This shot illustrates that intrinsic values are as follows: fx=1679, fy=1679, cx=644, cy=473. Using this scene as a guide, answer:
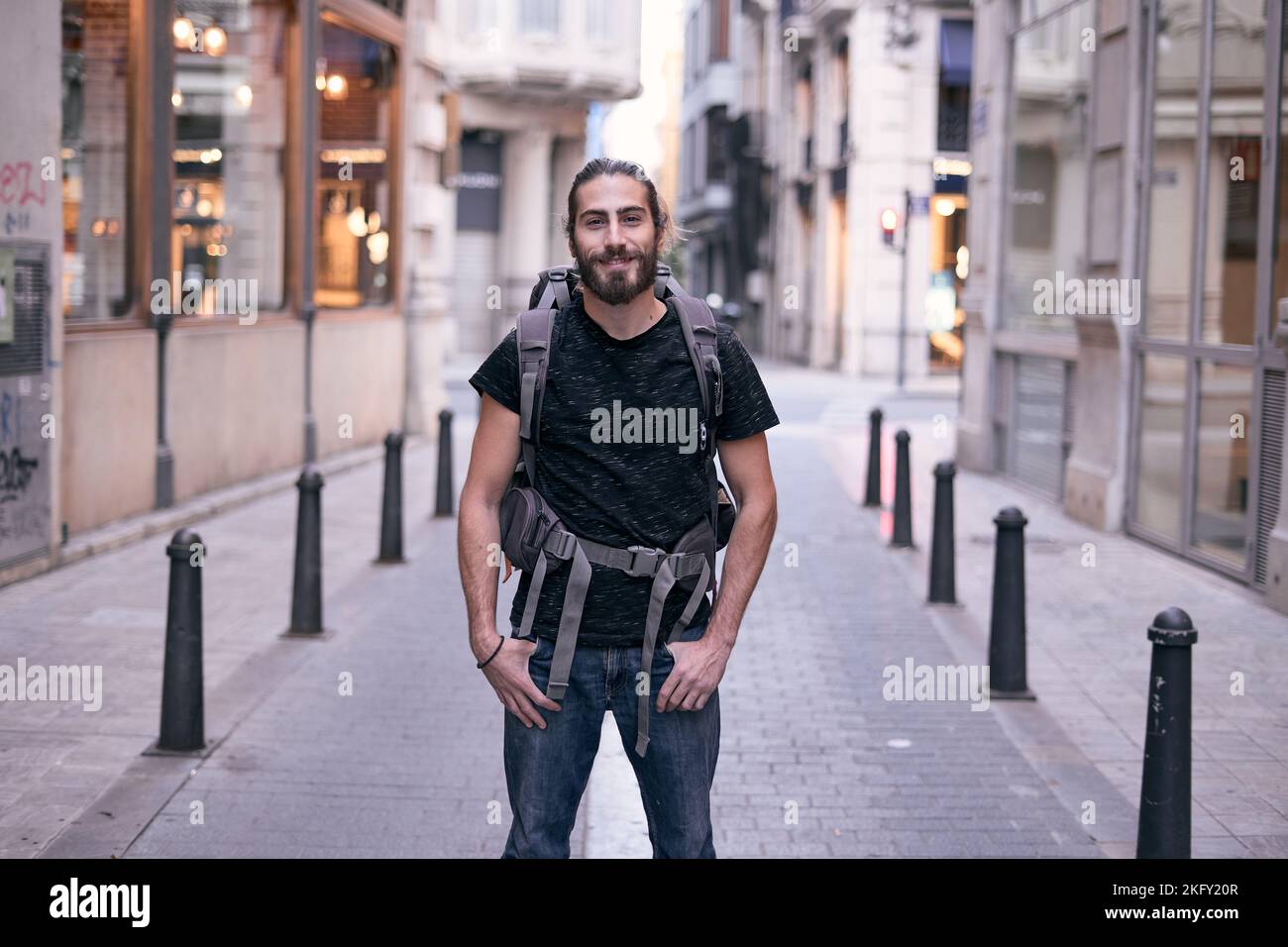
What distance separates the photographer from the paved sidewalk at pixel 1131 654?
5953 mm

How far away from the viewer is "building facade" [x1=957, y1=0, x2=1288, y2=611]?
992 cm

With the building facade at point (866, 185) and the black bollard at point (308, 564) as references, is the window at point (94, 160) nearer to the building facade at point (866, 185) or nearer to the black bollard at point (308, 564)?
the black bollard at point (308, 564)

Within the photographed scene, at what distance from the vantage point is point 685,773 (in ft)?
11.7

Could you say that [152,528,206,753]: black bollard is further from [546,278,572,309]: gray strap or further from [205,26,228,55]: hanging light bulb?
[205,26,228,55]: hanging light bulb

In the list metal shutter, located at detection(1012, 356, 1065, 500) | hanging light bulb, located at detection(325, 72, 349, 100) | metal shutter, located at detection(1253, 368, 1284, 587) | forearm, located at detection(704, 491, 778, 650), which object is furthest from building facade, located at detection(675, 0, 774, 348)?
forearm, located at detection(704, 491, 778, 650)

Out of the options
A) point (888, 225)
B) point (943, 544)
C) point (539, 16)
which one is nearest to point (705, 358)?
point (943, 544)

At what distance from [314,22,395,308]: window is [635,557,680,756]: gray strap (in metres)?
13.3

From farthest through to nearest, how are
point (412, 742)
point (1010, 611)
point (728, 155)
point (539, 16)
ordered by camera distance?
point (728, 155), point (539, 16), point (1010, 611), point (412, 742)

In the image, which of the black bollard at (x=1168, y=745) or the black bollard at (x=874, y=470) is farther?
the black bollard at (x=874, y=470)

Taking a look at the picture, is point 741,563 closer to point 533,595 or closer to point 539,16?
point 533,595

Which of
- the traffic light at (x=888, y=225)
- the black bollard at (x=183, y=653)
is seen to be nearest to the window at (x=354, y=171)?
the black bollard at (x=183, y=653)

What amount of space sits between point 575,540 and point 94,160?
8952 mm

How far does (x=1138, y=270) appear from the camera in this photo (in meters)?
12.1
